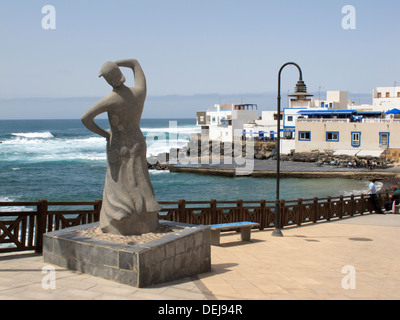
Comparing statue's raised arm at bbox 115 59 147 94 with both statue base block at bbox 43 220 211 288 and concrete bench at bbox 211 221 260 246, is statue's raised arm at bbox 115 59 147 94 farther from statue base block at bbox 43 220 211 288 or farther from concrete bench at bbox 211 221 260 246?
concrete bench at bbox 211 221 260 246

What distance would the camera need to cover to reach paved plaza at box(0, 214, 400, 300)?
6.08 m

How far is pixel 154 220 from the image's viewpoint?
7.98 m

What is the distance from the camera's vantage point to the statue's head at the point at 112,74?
25.3 ft

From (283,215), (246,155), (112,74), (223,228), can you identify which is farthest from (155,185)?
(112,74)

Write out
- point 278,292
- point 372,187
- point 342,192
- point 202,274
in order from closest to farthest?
1. point 278,292
2. point 202,274
3. point 372,187
4. point 342,192

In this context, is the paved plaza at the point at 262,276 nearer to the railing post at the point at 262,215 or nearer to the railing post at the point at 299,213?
the railing post at the point at 262,215

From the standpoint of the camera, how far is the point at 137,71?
812cm

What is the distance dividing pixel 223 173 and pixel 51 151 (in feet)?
121

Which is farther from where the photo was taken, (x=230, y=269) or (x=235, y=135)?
(x=235, y=135)

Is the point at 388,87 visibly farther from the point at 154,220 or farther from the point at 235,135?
the point at 154,220

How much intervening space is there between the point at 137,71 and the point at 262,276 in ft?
14.0

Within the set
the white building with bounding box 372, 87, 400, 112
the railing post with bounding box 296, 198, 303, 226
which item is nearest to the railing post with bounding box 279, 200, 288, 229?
the railing post with bounding box 296, 198, 303, 226

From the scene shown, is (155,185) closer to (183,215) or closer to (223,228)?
(183,215)

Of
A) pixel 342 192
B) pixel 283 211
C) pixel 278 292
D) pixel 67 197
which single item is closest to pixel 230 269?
pixel 278 292
